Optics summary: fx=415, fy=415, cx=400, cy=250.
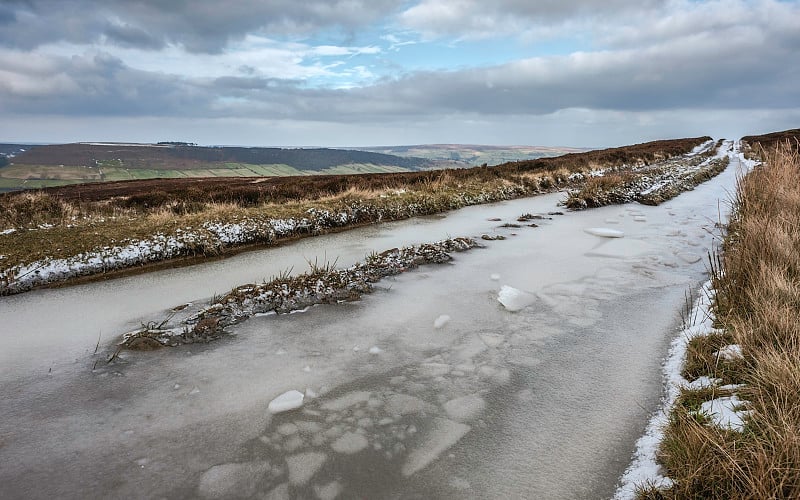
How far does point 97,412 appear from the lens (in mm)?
3668

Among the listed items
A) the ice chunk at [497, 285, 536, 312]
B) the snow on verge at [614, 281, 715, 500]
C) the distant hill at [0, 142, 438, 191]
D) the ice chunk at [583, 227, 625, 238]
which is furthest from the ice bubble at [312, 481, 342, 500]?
the distant hill at [0, 142, 438, 191]

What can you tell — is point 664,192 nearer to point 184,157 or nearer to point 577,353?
point 577,353

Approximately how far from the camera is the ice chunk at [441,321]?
17.6 ft

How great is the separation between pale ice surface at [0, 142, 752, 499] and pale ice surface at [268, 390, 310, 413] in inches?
1.5

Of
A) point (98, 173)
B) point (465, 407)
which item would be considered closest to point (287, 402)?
point (465, 407)

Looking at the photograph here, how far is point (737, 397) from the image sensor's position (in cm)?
306

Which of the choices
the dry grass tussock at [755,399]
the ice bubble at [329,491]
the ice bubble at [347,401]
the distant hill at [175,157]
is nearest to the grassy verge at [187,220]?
the ice bubble at [347,401]

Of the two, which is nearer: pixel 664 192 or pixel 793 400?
pixel 793 400

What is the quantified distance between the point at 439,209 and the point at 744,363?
11721mm

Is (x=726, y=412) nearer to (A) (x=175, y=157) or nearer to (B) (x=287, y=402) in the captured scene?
(B) (x=287, y=402)

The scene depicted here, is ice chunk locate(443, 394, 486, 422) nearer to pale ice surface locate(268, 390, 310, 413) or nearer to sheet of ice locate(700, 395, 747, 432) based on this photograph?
pale ice surface locate(268, 390, 310, 413)

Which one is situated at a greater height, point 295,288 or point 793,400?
point 793,400

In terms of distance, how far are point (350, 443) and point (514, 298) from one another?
11.9 ft

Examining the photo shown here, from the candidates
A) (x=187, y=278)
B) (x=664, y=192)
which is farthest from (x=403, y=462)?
(x=664, y=192)
